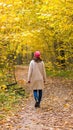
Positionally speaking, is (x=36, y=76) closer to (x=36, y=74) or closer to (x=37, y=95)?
(x=36, y=74)

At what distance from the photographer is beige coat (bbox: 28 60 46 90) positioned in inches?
463

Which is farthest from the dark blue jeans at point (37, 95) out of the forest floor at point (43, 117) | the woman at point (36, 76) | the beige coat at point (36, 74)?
the forest floor at point (43, 117)

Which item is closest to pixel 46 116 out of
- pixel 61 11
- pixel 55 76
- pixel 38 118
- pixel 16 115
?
pixel 38 118

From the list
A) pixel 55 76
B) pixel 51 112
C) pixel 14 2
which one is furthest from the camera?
pixel 55 76

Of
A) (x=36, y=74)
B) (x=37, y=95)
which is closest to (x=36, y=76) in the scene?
(x=36, y=74)

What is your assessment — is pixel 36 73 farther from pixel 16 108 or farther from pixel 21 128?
pixel 21 128

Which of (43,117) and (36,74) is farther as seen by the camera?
(36,74)

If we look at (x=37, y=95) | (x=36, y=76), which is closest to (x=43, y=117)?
(x=37, y=95)

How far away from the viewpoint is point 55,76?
2689cm

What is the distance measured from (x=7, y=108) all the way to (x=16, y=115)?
1.12 metres

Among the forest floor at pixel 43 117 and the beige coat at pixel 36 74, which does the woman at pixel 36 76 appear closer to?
the beige coat at pixel 36 74

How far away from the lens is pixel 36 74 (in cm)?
1184

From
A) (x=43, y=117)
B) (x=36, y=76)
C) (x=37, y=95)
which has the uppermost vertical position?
(x=36, y=76)

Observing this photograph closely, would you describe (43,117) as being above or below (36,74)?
below
